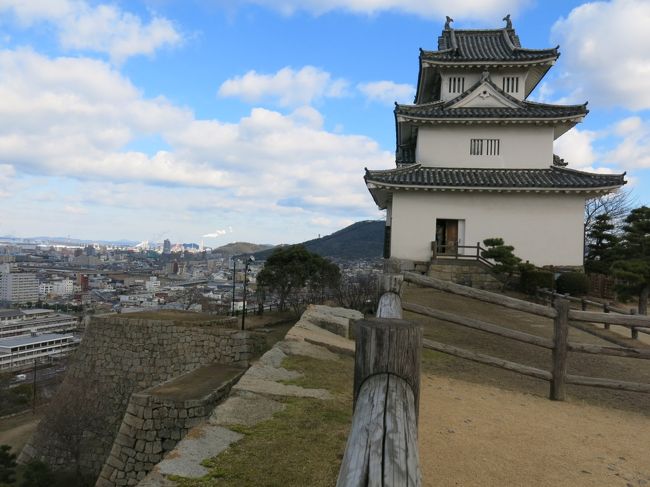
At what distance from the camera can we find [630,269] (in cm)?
1140

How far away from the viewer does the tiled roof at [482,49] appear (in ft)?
57.3

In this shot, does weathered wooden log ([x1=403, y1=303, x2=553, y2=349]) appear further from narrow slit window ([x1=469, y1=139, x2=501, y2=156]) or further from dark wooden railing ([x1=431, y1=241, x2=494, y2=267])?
narrow slit window ([x1=469, y1=139, x2=501, y2=156])

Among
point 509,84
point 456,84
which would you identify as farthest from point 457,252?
point 509,84

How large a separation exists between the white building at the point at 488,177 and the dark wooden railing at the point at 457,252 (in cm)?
8

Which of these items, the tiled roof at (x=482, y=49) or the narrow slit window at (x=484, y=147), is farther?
the tiled roof at (x=482, y=49)

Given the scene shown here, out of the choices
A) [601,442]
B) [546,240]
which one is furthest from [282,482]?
[546,240]

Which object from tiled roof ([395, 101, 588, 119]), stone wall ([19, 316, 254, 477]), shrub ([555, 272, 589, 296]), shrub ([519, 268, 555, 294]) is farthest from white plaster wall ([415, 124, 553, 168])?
stone wall ([19, 316, 254, 477])

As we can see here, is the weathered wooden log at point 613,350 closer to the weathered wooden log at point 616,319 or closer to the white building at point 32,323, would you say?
the weathered wooden log at point 616,319

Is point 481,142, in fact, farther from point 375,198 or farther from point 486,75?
point 375,198

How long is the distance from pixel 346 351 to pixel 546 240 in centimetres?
1301

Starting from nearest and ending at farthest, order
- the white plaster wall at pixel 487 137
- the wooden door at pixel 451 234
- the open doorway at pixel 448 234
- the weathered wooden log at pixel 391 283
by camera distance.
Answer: the weathered wooden log at pixel 391 283
the white plaster wall at pixel 487 137
the open doorway at pixel 448 234
the wooden door at pixel 451 234

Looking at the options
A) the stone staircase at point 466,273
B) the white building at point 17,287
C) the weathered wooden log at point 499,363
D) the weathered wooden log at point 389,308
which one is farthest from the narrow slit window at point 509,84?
the white building at point 17,287

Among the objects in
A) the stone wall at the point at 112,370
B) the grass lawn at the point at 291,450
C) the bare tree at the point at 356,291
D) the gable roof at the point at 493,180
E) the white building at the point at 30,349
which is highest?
the gable roof at the point at 493,180

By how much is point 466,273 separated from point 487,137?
5958 mm
